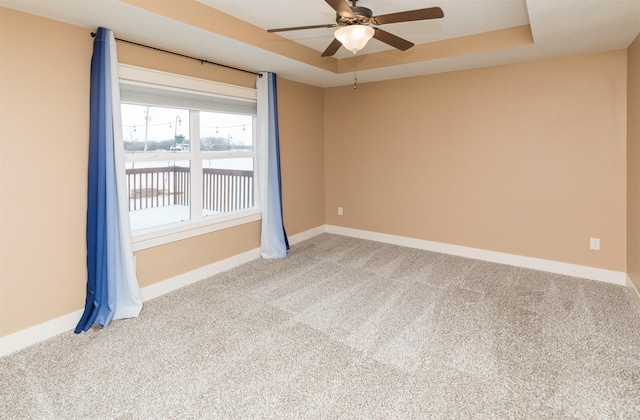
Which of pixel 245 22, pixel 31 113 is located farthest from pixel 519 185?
pixel 31 113

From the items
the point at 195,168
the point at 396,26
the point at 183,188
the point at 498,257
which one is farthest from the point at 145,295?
the point at 498,257

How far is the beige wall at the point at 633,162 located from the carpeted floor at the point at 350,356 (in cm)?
36

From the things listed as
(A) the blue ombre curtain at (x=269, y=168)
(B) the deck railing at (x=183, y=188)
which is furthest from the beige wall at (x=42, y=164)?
(A) the blue ombre curtain at (x=269, y=168)

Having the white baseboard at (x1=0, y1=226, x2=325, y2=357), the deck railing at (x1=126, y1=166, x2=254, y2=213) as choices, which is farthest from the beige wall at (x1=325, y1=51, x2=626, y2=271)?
the deck railing at (x1=126, y1=166, x2=254, y2=213)

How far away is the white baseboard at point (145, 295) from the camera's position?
7.96 ft

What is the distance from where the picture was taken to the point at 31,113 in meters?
2.43

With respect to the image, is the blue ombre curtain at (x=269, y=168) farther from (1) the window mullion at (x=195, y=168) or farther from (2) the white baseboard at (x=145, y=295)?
(1) the window mullion at (x=195, y=168)

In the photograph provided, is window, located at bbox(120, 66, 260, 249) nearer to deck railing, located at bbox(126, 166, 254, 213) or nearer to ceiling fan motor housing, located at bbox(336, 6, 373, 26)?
deck railing, located at bbox(126, 166, 254, 213)

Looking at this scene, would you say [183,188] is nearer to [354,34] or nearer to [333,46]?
[333,46]

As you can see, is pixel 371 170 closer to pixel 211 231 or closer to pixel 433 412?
pixel 211 231

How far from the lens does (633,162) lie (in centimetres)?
316

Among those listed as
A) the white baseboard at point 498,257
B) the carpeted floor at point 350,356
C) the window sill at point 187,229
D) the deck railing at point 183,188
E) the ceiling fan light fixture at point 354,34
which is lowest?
the carpeted floor at point 350,356

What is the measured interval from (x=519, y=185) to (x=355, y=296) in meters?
2.32

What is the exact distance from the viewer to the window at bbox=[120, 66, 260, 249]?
3.16m
